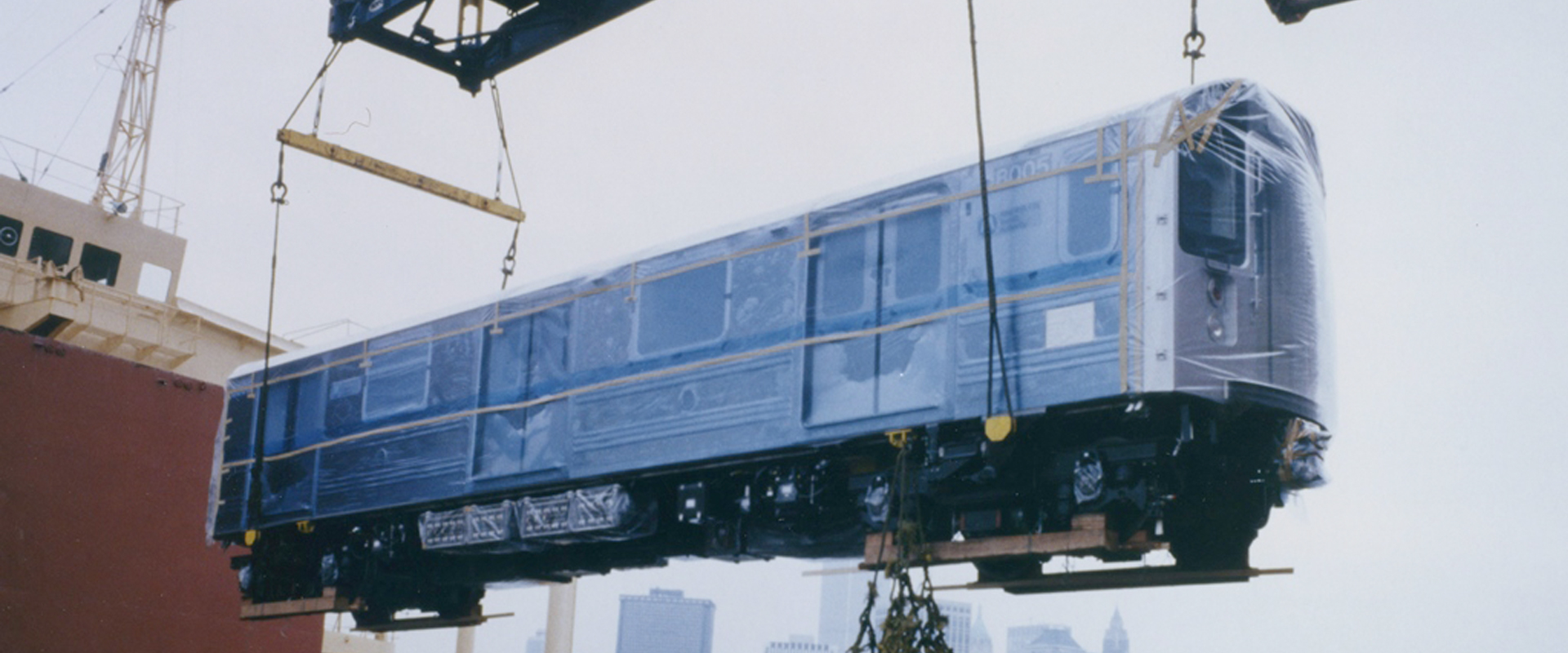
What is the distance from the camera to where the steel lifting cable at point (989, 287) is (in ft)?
28.1

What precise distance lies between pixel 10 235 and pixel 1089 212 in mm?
20115

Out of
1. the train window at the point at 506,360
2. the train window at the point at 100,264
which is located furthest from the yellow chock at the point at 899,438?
the train window at the point at 100,264

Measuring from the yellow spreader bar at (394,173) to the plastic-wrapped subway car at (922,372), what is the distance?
1.57 m

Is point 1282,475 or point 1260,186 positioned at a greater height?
point 1260,186

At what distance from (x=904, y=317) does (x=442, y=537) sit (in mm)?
5214

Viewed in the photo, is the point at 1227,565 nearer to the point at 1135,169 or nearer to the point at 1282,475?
the point at 1282,475

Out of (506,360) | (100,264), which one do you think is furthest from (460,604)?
(100,264)

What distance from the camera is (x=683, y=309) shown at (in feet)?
37.0

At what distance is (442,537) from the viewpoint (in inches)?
517

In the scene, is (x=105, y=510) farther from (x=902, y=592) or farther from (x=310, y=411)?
(x=902, y=592)

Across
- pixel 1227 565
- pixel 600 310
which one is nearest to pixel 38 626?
pixel 600 310

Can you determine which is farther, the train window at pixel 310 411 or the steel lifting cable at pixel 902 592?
the train window at pixel 310 411

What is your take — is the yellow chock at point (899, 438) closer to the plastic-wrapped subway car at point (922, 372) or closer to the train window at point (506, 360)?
the plastic-wrapped subway car at point (922, 372)

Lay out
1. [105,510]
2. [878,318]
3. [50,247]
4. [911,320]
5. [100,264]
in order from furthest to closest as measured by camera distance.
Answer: [100,264] < [50,247] < [105,510] < [878,318] < [911,320]
